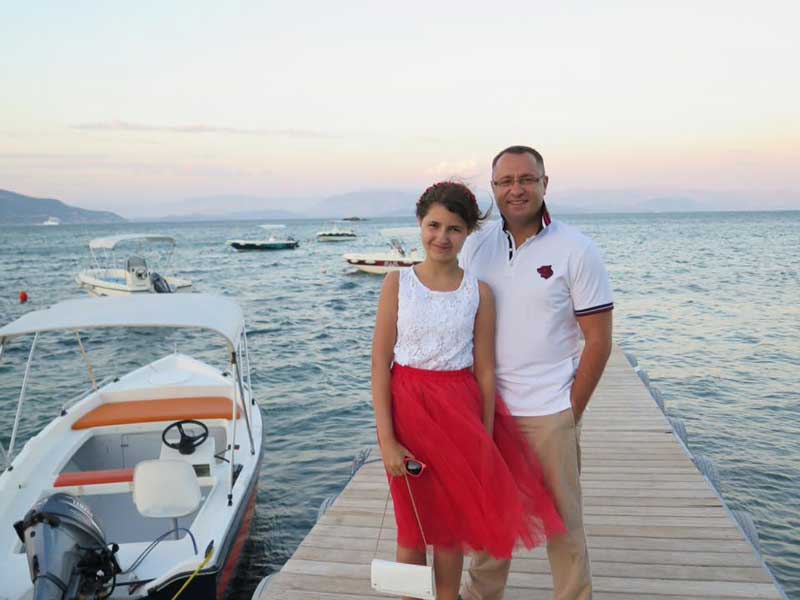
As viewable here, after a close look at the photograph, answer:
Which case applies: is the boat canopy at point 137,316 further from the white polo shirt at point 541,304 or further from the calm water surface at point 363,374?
the white polo shirt at point 541,304

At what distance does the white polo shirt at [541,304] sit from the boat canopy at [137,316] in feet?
9.63

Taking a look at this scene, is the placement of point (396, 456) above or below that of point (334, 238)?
above

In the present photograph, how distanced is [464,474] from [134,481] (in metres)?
2.72

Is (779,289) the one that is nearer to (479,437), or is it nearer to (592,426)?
(592,426)

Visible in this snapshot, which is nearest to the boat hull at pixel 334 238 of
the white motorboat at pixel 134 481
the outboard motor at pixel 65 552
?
the white motorboat at pixel 134 481

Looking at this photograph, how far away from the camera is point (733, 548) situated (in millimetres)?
3816

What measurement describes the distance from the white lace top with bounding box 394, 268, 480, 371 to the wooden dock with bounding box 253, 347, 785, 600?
1.70 meters

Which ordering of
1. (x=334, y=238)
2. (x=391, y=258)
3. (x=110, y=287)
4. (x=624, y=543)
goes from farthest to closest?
(x=334, y=238) → (x=391, y=258) → (x=110, y=287) → (x=624, y=543)

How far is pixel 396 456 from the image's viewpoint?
2.47m

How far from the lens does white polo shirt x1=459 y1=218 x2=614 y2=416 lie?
8.16ft

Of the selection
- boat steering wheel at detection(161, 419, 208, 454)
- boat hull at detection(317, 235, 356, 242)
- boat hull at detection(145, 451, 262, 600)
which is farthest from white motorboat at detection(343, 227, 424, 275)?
boat hull at detection(317, 235, 356, 242)

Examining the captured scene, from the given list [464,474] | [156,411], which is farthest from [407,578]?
[156,411]

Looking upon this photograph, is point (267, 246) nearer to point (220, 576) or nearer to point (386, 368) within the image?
point (220, 576)

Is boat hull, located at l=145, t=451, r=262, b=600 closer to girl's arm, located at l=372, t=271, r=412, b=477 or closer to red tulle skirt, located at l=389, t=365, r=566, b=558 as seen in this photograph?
red tulle skirt, located at l=389, t=365, r=566, b=558
